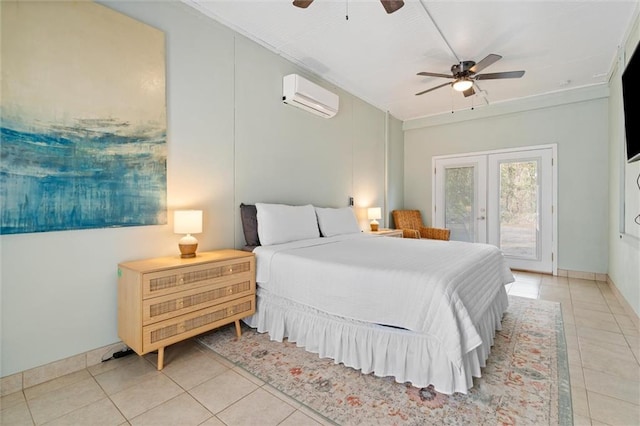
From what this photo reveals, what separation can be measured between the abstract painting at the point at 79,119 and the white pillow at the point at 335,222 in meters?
1.76

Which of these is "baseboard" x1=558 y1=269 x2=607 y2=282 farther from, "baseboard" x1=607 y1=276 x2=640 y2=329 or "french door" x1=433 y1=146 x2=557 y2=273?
"baseboard" x1=607 y1=276 x2=640 y2=329

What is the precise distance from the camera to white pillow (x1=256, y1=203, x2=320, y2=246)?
2871 mm

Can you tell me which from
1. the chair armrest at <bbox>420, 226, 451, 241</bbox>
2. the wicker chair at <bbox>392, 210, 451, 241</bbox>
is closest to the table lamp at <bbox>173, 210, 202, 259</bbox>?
the wicker chair at <bbox>392, 210, 451, 241</bbox>

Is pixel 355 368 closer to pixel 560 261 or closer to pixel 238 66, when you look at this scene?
pixel 238 66

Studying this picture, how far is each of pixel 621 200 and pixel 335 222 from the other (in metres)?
3.28

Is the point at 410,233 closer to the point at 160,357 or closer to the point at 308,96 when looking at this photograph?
the point at 308,96

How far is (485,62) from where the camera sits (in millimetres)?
3102

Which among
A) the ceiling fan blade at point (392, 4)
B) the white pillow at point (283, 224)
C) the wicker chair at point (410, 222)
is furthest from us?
the wicker chair at point (410, 222)

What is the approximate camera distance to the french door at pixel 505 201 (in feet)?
15.7

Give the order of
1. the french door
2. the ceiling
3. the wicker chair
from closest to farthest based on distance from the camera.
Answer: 1. the ceiling
2. the french door
3. the wicker chair

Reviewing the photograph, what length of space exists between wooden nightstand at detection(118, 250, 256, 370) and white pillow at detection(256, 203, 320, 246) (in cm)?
41

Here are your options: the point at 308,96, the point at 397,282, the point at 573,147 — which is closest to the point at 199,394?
the point at 397,282

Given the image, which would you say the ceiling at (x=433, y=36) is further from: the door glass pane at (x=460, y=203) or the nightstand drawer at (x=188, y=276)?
the nightstand drawer at (x=188, y=276)

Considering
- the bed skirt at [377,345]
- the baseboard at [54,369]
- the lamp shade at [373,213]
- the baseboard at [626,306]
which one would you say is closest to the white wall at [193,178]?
the baseboard at [54,369]
